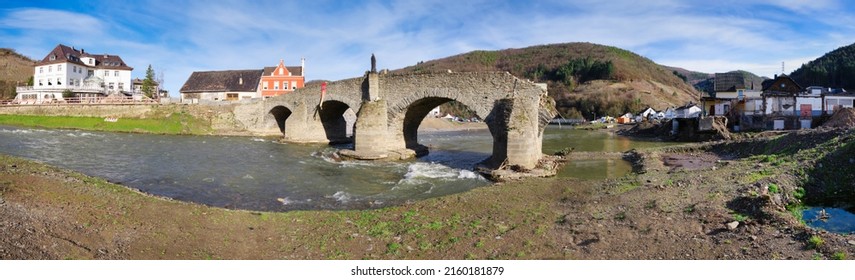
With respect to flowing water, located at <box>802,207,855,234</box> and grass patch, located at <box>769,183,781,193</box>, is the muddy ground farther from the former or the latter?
flowing water, located at <box>802,207,855,234</box>

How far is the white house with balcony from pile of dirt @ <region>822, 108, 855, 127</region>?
73.9 metres

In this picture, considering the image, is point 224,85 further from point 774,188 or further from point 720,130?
point 774,188

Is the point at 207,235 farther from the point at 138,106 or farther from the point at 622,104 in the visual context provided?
the point at 622,104

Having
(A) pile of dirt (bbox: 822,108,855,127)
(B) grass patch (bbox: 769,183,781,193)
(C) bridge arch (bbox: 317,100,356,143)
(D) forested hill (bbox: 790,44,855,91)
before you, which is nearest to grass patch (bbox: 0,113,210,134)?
(C) bridge arch (bbox: 317,100,356,143)

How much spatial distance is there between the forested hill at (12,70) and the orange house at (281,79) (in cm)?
4601

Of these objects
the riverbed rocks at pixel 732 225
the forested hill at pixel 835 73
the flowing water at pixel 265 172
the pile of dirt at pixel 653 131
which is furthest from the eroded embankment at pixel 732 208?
the forested hill at pixel 835 73

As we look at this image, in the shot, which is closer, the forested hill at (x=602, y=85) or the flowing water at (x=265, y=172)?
the flowing water at (x=265, y=172)

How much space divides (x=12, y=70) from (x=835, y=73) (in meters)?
157

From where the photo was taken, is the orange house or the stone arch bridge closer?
the stone arch bridge

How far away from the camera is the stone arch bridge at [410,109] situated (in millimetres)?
20703

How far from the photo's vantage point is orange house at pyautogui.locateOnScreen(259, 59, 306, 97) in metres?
56.1

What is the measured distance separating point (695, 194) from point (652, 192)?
1018 millimetres

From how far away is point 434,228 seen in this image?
940 cm

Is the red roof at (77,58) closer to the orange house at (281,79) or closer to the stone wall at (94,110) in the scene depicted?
the stone wall at (94,110)
